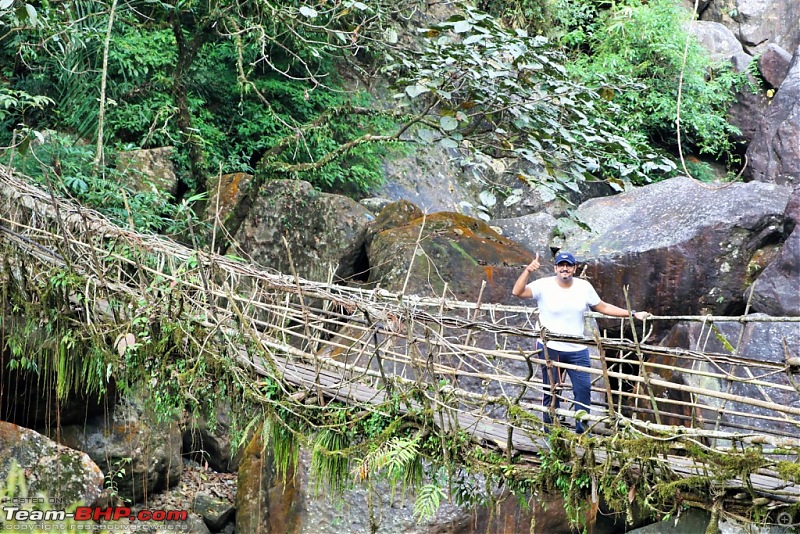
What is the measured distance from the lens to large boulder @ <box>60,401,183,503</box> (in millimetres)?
5684

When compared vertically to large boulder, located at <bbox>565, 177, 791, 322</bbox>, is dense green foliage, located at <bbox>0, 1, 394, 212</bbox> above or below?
above

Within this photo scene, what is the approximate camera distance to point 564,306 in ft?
12.5

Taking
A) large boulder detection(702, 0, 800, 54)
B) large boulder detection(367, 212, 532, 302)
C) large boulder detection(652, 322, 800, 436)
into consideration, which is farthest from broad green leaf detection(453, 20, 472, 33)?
large boulder detection(702, 0, 800, 54)

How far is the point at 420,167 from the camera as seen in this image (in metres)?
9.22

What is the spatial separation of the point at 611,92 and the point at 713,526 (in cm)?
269

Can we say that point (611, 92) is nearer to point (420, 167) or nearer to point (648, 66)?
point (420, 167)

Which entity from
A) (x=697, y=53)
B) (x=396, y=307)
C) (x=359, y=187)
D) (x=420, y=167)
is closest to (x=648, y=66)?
(x=697, y=53)

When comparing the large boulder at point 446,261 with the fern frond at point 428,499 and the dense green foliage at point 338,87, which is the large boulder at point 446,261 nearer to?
the dense green foliage at point 338,87

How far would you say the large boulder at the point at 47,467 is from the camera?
4773 millimetres

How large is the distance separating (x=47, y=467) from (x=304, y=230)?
9.81 feet

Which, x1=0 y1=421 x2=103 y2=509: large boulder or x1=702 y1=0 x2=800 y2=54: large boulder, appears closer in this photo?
x1=0 y1=421 x2=103 y2=509: large boulder

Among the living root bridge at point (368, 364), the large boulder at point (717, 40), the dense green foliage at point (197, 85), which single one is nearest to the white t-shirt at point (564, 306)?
the living root bridge at point (368, 364)

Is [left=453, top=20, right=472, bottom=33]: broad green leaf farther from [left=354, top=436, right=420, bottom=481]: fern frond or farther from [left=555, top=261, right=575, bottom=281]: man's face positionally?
[left=354, top=436, right=420, bottom=481]: fern frond

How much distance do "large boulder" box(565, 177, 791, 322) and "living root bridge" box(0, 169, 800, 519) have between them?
1237 millimetres
